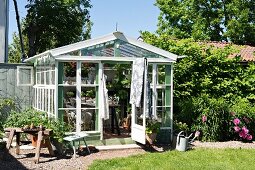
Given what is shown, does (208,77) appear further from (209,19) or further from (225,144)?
(209,19)

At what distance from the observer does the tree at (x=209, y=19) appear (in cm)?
2528

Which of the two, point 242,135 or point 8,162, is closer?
point 8,162

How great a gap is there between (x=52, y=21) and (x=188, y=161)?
2222cm

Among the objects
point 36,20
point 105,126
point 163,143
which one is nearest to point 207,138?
point 163,143

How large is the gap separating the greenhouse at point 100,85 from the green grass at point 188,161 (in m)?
1.02

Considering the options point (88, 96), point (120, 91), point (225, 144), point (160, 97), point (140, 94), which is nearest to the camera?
point (140, 94)

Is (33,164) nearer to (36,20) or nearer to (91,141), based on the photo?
(91,141)

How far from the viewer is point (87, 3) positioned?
1200 inches

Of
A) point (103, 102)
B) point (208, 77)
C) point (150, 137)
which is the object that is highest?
point (208, 77)

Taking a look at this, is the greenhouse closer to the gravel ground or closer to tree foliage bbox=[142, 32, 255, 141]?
the gravel ground

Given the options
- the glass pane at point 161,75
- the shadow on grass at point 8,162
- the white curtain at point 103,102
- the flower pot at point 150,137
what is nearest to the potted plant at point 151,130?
the flower pot at point 150,137

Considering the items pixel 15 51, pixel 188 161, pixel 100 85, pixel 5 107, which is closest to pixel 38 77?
pixel 5 107

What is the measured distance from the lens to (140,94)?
9.84 m

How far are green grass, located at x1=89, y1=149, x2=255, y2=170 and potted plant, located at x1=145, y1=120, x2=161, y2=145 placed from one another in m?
0.65
